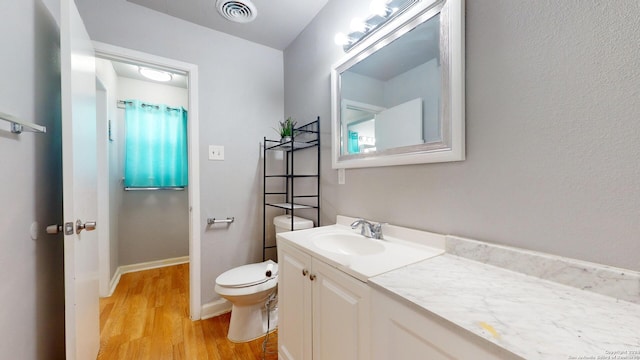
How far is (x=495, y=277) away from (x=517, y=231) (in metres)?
0.19

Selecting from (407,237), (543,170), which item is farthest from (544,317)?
(407,237)

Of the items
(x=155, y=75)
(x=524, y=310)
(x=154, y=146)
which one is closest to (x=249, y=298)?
(x=524, y=310)

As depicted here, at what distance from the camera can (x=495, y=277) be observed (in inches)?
28.4

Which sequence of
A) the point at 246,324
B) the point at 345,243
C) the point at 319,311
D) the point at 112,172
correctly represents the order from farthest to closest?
1. the point at 112,172
2. the point at 246,324
3. the point at 345,243
4. the point at 319,311

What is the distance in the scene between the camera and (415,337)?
59 centimetres

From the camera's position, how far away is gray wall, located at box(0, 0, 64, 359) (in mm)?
781

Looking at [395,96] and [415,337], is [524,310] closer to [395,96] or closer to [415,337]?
[415,337]

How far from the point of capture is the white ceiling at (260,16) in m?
1.64

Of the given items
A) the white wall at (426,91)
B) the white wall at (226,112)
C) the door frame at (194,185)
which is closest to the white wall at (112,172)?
the white wall at (226,112)

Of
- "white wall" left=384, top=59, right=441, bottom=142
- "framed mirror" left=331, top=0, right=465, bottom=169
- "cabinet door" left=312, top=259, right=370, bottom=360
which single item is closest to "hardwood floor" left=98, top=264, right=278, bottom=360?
"cabinet door" left=312, top=259, right=370, bottom=360

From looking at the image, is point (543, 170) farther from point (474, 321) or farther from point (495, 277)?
point (474, 321)

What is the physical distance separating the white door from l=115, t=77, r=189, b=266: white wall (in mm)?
1593

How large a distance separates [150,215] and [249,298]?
2136 mm

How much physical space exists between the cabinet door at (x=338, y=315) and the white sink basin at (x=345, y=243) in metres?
0.28
